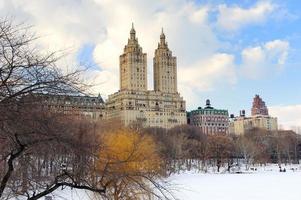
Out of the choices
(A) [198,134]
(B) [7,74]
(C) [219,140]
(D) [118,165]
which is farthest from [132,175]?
(A) [198,134]

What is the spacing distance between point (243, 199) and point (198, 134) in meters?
88.6

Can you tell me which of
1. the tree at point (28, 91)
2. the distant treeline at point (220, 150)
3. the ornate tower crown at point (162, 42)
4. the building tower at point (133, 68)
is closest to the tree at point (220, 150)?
the distant treeline at point (220, 150)

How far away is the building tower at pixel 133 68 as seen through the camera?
6344 inches

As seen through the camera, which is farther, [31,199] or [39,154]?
[39,154]

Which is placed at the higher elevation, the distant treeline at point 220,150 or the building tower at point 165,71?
the building tower at point 165,71

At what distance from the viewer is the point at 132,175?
19.1 feet

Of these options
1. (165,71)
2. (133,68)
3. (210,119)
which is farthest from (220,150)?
(210,119)

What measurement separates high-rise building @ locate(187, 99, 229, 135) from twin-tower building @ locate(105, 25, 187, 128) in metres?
16.2

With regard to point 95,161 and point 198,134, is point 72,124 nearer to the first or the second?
point 95,161

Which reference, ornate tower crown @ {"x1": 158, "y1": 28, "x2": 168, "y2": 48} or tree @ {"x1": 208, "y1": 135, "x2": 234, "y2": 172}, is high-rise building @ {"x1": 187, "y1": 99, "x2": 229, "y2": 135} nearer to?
ornate tower crown @ {"x1": 158, "y1": 28, "x2": 168, "y2": 48}

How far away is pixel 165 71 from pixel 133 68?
13663mm

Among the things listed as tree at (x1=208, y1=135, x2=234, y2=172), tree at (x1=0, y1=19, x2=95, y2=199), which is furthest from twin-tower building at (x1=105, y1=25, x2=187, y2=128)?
tree at (x1=0, y1=19, x2=95, y2=199)

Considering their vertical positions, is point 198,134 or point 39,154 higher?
point 198,134

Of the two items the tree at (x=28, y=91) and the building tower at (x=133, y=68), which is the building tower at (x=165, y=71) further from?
the tree at (x=28, y=91)
